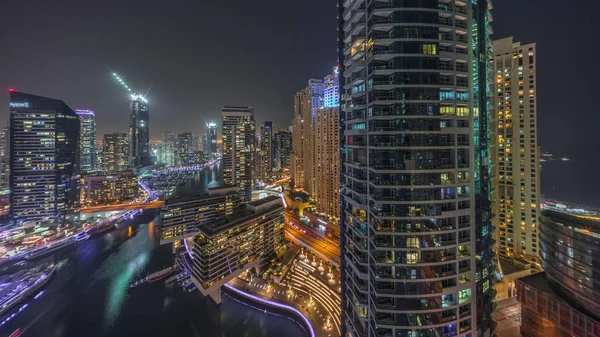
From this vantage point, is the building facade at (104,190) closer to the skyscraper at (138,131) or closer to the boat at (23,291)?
the boat at (23,291)

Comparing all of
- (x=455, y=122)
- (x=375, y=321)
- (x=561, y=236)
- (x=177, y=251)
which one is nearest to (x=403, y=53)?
(x=455, y=122)

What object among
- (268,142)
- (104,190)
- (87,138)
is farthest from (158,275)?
(87,138)

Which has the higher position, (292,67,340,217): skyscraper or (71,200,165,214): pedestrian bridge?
(292,67,340,217): skyscraper

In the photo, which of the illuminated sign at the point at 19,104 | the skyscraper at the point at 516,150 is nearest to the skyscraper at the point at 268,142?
the illuminated sign at the point at 19,104

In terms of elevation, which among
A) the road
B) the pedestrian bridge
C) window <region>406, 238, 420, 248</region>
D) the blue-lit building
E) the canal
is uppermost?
the blue-lit building

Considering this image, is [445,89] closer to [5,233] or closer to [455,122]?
[455,122]

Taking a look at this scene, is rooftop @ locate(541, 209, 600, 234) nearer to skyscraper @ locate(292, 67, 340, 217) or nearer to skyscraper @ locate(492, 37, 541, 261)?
skyscraper @ locate(492, 37, 541, 261)

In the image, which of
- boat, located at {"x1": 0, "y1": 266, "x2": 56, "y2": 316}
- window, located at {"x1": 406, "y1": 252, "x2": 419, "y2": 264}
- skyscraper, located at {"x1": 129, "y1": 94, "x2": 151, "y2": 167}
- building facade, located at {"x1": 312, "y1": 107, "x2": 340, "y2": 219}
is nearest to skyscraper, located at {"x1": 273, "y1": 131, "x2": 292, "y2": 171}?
building facade, located at {"x1": 312, "y1": 107, "x2": 340, "y2": 219}
